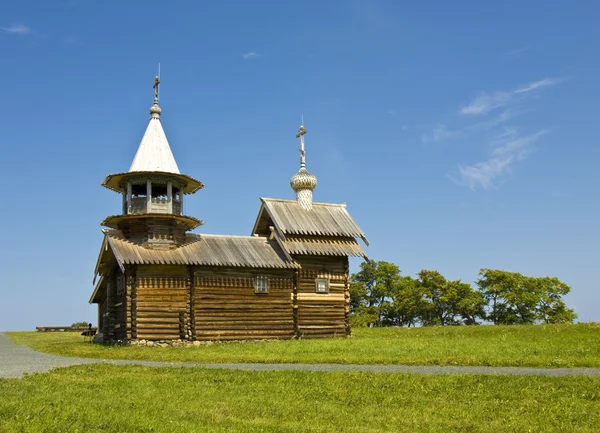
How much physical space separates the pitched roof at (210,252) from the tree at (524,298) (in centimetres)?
3568

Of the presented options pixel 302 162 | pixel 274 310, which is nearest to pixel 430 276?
pixel 302 162

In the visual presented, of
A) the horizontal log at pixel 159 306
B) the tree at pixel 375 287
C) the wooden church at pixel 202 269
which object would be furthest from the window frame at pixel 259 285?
the tree at pixel 375 287

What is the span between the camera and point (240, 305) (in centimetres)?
3694

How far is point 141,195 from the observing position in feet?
124

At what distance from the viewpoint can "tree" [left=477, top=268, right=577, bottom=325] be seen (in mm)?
66688

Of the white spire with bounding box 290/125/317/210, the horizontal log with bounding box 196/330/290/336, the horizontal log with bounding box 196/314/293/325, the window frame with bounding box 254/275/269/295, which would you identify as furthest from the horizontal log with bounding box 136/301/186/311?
the white spire with bounding box 290/125/317/210

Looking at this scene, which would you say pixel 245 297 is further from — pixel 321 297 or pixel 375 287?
pixel 375 287

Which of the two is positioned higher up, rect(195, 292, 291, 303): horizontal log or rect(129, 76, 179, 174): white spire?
rect(129, 76, 179, 174): white spire

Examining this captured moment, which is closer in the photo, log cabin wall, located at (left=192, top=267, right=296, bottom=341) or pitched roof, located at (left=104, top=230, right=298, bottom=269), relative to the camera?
pitched roof, located at (left=104, top=230, right=298, bottom=269)

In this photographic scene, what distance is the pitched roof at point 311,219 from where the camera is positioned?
132ft

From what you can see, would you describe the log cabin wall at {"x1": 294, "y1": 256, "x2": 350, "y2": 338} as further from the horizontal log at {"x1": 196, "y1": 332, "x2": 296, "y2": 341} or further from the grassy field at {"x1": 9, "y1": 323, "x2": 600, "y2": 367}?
the grassy field at {"x1": 9, "y1": 323, "x2": 600, "y2": 367}

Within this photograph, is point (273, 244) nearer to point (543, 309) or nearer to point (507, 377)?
point (507, 377)

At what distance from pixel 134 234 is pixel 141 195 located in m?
2.68

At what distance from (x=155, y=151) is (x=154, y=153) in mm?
180
